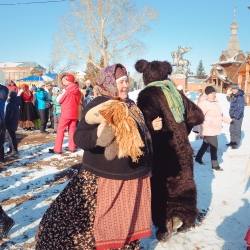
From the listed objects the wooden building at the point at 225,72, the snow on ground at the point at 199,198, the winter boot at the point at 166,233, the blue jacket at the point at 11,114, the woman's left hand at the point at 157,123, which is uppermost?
the wooden building at the point at 225,72

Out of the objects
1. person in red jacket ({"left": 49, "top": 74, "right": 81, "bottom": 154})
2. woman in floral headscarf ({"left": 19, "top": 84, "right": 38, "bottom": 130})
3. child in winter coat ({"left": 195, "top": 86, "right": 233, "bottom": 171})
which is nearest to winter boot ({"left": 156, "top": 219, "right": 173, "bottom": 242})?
child in winter coat ({"left": 195, "top": 86, "right": 233, "bottom": 171})

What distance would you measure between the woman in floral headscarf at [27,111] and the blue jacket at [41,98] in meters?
0.49

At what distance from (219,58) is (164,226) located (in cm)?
4613

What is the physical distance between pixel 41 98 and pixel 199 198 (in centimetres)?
733

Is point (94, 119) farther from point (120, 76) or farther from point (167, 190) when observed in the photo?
point (167, 190)

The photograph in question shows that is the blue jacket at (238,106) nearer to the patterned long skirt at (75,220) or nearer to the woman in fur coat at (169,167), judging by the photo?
the woman in fur coat at (169,167)

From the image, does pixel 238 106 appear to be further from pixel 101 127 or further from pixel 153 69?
pixel 101 127

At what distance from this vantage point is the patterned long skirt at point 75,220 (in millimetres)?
2062

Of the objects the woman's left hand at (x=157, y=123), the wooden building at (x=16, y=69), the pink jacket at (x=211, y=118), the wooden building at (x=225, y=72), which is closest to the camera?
the woman's left hand at (x=157, y=123)

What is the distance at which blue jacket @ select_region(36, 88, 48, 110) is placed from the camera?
9.79 meters

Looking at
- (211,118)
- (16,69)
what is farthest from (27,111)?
(16,69)

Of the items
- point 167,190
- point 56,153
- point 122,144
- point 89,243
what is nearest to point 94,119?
point 122,144

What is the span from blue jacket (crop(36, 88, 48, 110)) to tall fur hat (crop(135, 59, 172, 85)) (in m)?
7.35

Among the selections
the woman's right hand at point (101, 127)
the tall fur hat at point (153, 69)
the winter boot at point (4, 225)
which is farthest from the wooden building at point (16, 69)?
the woman's right hand at point (101, 127)
